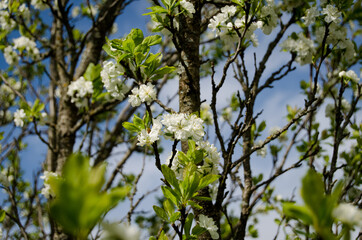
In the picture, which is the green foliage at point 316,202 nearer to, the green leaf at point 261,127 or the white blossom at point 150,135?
the white blossom at point 150,135

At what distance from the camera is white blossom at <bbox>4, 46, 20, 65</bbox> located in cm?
327

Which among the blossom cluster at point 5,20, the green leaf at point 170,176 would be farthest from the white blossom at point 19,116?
the green leaf at point 170,176

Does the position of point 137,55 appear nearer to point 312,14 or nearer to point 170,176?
point 170,176

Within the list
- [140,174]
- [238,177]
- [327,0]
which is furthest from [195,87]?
[327,0]

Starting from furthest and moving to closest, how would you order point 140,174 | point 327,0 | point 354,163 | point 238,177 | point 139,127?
point 354,163 < point 140,174 < point 238,177 < point 327,0 < point 139,127

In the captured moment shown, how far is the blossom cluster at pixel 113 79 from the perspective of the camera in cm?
118

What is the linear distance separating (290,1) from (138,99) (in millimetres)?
1406

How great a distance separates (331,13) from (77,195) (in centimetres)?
168

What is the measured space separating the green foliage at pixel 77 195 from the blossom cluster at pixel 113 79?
0.91 meters

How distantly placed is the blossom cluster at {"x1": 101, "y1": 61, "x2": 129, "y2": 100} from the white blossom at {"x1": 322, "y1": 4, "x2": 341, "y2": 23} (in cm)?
115

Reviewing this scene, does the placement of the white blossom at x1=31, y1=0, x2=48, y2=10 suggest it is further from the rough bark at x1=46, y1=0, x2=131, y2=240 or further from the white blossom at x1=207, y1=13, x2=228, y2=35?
the white blossom at x1=207, y1=13, x2=228, y2=35

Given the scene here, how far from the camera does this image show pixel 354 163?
227 cm

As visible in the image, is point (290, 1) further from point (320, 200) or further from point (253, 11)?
point (320, 200)

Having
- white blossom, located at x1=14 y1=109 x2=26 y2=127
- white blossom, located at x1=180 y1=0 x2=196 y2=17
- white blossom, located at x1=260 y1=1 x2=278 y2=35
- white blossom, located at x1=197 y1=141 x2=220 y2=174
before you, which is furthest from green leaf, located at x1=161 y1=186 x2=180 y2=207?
white blossom, located at x1=14 y1=109 x2=26 y2=127
